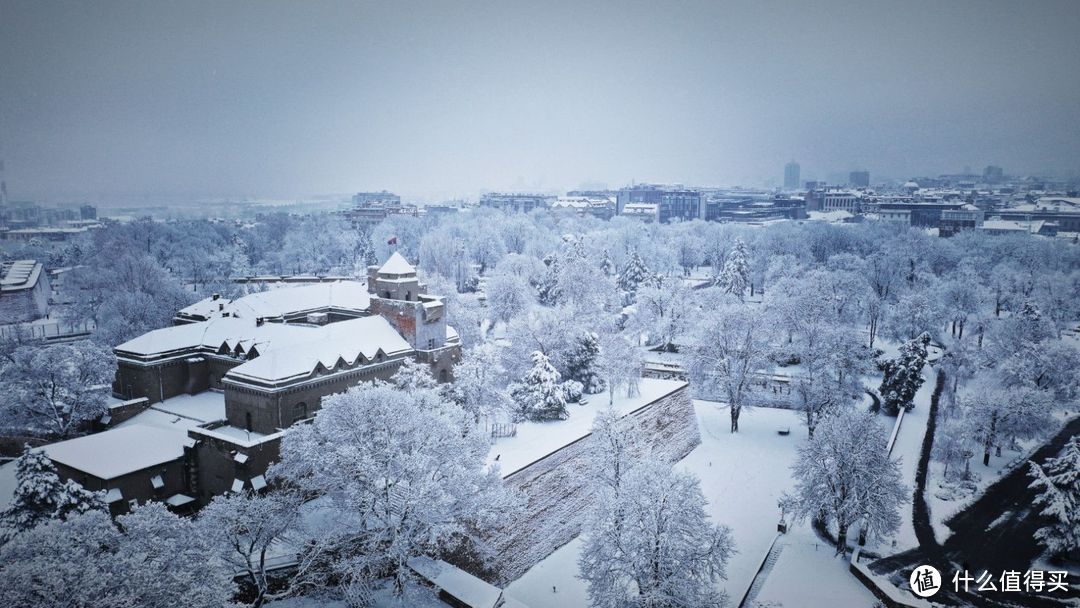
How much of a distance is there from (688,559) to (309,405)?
54.2ft

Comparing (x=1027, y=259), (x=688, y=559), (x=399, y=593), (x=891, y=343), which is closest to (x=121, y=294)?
(x=399, y=593)

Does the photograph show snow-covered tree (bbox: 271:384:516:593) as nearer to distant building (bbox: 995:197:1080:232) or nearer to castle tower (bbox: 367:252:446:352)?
castle tower (bbox: 367:252:446:352)

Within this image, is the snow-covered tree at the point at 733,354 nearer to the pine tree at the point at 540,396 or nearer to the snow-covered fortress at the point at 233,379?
the pine tree at the point at 540,396

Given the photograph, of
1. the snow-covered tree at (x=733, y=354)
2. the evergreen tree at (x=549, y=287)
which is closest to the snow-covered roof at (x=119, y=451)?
the snow-covered tree at (x=733, y=354)

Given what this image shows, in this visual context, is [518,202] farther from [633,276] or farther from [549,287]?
[549,287]

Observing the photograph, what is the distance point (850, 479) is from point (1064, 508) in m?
6.72

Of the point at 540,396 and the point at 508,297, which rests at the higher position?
the point at 508,297

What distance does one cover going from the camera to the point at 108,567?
10.9m

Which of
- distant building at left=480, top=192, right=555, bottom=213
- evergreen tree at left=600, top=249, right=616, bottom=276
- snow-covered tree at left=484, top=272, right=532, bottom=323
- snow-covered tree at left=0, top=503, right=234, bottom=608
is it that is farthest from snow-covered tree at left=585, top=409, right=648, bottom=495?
distant building at left=480, top=192, right=555, bottom=213

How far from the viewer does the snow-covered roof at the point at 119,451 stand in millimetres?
21359

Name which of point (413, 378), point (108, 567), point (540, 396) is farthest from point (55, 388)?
point (540, 396)

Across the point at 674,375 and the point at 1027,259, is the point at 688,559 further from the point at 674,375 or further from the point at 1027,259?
the point at 1027,259

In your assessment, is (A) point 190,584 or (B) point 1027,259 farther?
(B) point 1027,259

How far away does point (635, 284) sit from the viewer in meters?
61.2
